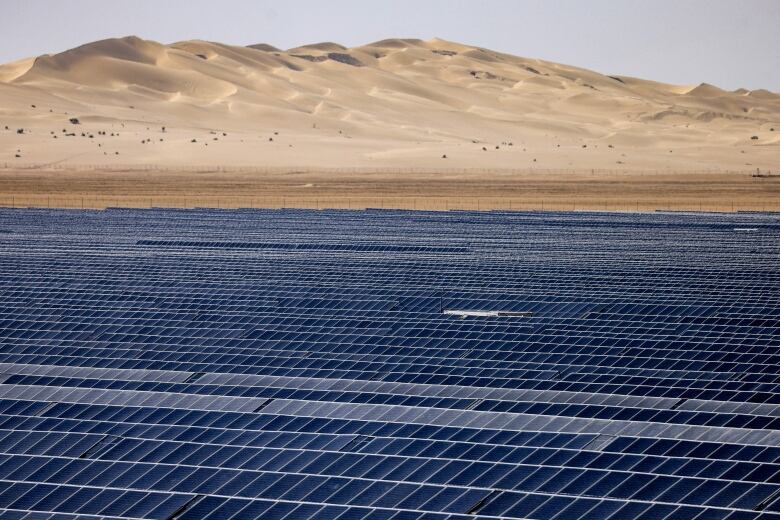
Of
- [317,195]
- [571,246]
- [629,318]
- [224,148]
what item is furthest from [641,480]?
[224,148]

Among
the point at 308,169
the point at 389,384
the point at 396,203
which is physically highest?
the point at 308,169

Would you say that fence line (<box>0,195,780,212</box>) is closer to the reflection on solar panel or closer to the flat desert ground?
the flat desert ground

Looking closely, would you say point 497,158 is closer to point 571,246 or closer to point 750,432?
point 571,246

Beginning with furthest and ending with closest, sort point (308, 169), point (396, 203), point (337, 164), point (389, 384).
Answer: point (337, 164) < point (308, 169) < point (396, 203) < point (389, 384)

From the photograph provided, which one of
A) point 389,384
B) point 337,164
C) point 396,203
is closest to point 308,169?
point 337,164

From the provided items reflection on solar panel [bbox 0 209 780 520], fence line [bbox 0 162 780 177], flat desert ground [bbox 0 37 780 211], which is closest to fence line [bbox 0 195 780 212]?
flat desert ground [bbox 0 37 780 211]

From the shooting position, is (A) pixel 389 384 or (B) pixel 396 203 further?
(B) pixel 396 203

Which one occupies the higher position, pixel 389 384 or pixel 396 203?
pixel 389 384

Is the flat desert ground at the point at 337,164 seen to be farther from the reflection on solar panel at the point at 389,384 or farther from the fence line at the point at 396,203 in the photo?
the reflection on solar panel at the point at 389,384

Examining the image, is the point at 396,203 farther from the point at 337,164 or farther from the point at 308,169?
the point at 337,164
